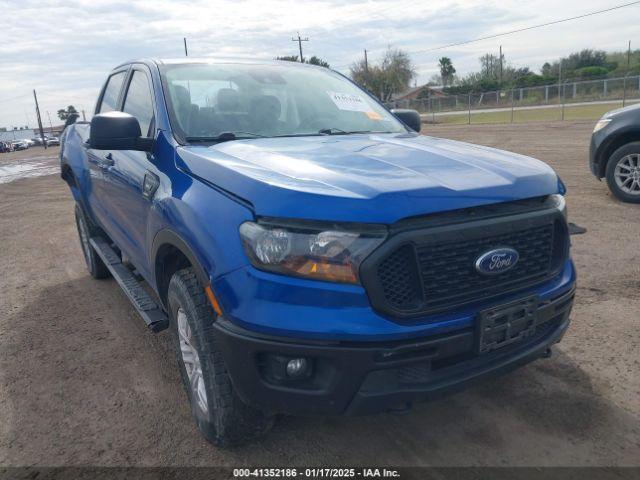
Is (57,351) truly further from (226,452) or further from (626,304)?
(626,304)

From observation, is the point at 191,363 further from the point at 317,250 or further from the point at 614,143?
the point at 614,143

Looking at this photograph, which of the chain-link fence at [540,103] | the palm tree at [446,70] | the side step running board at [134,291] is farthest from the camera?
the palm tree at [446,70]

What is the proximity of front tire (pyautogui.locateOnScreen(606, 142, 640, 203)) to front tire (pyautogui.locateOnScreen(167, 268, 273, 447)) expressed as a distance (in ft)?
21.1

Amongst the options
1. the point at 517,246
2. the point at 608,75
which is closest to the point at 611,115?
the point at 517,246

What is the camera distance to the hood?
2.04 m

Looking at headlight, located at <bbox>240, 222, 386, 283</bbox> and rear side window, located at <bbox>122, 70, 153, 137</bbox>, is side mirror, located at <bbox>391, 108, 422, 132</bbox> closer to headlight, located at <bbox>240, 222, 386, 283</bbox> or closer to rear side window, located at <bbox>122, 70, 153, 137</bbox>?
rear side window, located at <bbox>122, 70, 153, 137</bbox>

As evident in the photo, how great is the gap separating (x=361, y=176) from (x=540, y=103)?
134 ft

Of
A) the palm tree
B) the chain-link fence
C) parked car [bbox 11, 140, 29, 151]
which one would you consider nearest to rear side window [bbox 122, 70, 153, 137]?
the chain-link fence

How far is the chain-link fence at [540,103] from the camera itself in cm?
3106

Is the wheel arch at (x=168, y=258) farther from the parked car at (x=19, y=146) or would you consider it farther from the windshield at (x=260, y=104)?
the parked car at (x=19, y=146)

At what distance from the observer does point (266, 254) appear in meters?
2.07

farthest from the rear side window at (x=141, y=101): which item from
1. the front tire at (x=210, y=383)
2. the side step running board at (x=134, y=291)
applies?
the front tire at (x=210, y=383)

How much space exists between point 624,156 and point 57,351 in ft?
22.5

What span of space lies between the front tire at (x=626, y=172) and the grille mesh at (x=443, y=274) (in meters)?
5.62
